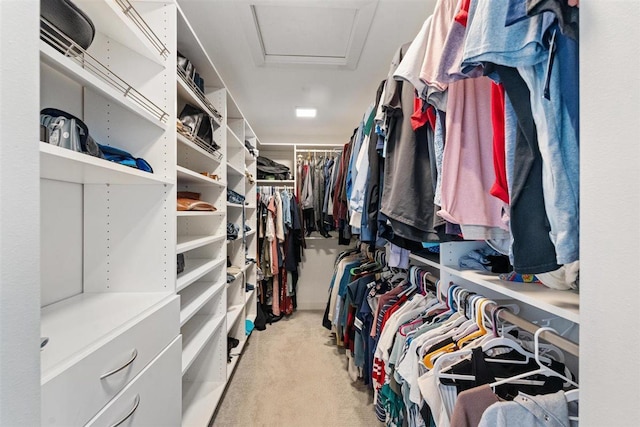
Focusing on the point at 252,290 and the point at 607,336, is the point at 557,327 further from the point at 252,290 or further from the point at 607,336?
Result: the point at 252,290

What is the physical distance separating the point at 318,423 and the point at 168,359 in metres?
1.06

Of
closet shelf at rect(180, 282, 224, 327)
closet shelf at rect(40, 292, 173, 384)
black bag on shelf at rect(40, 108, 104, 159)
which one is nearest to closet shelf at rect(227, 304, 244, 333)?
closet shelf at rect(180, 282, 224, 327)

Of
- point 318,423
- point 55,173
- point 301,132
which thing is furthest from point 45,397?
point 301,132

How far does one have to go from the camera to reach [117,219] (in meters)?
0.98

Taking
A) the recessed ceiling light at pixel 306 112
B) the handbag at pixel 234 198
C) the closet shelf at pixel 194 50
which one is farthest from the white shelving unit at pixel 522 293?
the recessed ceiling light at pixel 306 112

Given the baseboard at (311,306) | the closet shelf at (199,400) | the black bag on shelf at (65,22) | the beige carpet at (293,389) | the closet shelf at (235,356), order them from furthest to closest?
the baseboard at (311,306)
the closet shelf at (235,356)
the beige carpet at (293,389)
the closet shelf at (199,400)
the black bag on shelf at (65,22)

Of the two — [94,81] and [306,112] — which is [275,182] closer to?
[306,112]

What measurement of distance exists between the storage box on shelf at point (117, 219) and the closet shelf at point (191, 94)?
14 centimetres

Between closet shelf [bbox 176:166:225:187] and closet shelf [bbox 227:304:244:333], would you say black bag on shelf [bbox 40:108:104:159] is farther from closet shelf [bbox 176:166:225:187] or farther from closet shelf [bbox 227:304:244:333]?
closet shelf [bbox 227:304:244:333]

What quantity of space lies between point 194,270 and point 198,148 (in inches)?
26.3

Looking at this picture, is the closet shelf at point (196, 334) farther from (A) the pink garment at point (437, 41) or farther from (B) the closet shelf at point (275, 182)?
(B) the closet shelf at point (275, 182)

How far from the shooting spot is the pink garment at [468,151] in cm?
70

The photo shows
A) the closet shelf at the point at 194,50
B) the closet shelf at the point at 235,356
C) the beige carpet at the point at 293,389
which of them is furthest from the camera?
the closet shelf at the point at 235,356

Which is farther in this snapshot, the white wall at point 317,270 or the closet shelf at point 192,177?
the white wall at point 317,270
